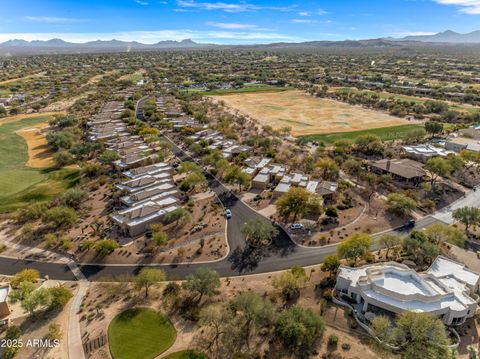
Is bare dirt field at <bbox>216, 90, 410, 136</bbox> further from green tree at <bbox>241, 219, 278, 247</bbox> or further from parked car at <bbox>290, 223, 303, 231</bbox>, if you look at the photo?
green tree at <bbox>241, 219, 278, 247</bbox>

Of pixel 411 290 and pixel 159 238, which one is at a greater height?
pixel 159 238

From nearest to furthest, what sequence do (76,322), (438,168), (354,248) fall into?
(76,322) < (354,248) < (438,168)

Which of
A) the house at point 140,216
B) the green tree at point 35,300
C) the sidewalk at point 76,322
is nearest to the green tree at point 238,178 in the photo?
the house at point 140,216

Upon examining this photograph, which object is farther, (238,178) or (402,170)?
(402,170)

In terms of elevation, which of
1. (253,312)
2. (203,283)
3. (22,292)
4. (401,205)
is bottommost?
(401,205)

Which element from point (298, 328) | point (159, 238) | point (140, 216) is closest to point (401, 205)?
point (298, 328)

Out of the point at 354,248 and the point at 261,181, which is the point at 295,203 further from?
the point at 261,181
